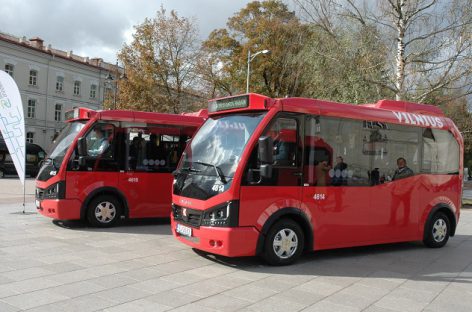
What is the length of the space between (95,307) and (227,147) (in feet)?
10.7

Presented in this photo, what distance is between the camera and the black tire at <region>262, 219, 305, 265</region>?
7266 millimetres

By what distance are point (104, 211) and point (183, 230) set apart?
3.76 metres

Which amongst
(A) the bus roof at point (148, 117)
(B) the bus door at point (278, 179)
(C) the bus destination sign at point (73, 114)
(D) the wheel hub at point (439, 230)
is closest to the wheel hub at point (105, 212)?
(A) the bus roof at point (148, 117)

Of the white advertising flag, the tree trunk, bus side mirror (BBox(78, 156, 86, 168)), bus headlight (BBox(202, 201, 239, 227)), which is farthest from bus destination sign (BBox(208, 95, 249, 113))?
the tree trunk

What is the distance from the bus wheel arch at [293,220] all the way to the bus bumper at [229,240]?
0.39ft

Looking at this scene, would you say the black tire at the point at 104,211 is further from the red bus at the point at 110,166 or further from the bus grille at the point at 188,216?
the bus grille at the point at 188,216

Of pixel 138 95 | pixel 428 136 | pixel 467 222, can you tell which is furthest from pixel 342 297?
pixel 138 95

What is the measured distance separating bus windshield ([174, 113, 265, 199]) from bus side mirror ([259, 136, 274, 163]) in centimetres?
41

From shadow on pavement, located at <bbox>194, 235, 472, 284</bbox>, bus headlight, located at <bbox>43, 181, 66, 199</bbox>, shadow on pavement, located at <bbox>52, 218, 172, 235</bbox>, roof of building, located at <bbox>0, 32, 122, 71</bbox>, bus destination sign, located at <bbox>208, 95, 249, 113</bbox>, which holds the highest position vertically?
roof of building, located at <bbox>0, 32, 122, 71</bbox>

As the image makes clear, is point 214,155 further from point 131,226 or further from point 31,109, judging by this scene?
point 31,109

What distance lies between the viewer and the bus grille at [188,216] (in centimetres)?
737

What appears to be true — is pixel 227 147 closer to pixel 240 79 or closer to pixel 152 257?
pixel 152 257

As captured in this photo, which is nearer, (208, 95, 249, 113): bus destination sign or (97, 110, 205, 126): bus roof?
(208, 95, 249, 113): bus destination sign

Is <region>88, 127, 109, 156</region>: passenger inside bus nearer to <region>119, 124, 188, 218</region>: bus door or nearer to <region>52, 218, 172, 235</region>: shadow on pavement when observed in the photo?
<region>119, 124, 188, 218</region>: bus door
